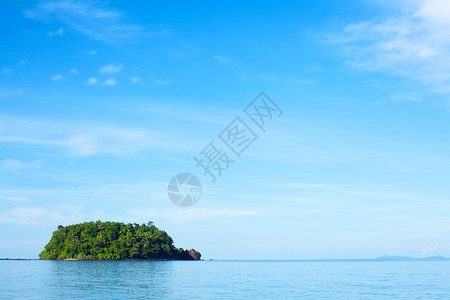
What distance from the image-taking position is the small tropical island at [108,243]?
16862 cm

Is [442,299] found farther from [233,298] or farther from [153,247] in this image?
[153,247]

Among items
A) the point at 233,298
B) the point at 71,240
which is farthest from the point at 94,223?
the point at 233,298

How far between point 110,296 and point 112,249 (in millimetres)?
136355

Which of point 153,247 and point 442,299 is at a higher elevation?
point 153,247

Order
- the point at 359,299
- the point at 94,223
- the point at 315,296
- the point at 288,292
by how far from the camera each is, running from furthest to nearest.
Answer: the point at 94,223, the point at 288,292, the point at 315,296, the point at 359,299

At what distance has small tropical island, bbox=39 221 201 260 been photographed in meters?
169

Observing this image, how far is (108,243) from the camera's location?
17112 centimetres

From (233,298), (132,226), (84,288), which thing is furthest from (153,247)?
(233,298)

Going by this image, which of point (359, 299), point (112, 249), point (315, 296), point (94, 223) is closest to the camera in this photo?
point (359, 299)

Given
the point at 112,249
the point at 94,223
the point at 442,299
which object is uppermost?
the point at 94,223

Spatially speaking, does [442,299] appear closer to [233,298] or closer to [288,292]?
[288,292]

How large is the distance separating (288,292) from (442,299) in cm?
1514

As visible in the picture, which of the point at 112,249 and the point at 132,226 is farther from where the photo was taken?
the point at 132,226

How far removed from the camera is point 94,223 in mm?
180375
